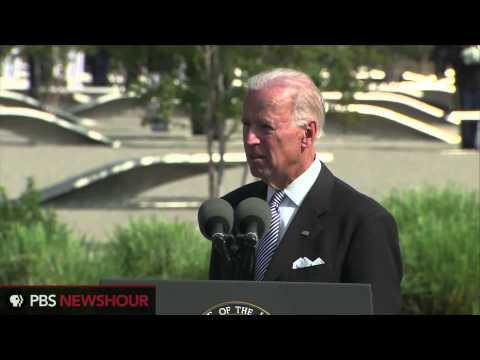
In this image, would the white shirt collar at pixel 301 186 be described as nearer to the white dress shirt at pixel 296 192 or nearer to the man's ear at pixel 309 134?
the white dress shirt at pixel 296 192

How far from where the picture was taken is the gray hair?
3.57 m

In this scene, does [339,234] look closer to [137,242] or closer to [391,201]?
[137,242]

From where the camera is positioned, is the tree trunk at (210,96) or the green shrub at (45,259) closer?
the green shrub at (45,259)

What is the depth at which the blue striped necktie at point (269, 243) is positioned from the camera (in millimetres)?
3551

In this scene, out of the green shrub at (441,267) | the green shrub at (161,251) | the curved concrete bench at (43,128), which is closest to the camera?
the green shrub at (441,267)

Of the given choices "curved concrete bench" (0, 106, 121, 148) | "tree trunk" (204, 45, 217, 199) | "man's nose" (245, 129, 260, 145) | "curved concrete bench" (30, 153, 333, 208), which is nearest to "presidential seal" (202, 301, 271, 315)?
"man's nose" (245, 129, 260, 145)

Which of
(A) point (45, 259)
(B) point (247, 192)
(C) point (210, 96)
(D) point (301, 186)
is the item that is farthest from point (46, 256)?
(D) point (301, 186)

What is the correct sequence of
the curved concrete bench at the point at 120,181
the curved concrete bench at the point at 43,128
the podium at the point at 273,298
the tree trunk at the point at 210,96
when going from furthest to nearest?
the curved concrete bench at the point at 43,128 < the curved concrete bench at the point at 120,181 < the tree trunk at the point at 210,96 < the podium at the point at 273,298

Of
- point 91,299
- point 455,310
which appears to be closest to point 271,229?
point 91,299

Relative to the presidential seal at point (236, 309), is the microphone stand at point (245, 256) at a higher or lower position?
higher

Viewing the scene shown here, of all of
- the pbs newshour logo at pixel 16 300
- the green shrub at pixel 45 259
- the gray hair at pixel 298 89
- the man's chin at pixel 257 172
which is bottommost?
the green shrub at pixel 45 259

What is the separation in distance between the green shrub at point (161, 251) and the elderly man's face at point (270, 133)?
844 cm

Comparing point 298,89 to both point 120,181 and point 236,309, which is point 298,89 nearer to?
point 236,309

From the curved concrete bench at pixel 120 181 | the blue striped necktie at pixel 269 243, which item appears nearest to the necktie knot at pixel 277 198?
the blue striped necktie at pixel 269 243
